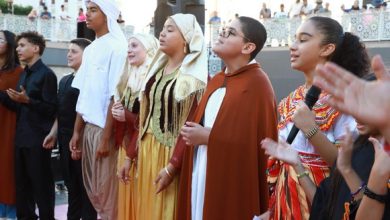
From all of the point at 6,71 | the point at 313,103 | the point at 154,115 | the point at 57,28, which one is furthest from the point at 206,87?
the point at 57,28

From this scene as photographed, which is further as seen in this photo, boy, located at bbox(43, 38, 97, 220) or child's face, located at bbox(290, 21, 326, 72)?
boy, located at bbox(43, 38, 97, 220)

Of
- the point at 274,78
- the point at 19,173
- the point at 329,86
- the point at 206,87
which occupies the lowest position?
the point at 274,78

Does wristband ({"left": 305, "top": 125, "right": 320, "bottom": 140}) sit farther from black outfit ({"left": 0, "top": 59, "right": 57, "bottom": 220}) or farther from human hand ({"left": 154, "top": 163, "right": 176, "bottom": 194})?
black outfit ({"left": 0, "top": 59, "right": 57, "bottom": 220})

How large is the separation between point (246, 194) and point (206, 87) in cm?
72

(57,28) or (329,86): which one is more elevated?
(329,86)

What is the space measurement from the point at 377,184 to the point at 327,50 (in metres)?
1.18

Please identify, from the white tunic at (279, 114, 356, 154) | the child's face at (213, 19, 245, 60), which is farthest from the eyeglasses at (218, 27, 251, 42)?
the white tunic at (279, 114, 356, 154)

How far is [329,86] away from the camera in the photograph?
156cm

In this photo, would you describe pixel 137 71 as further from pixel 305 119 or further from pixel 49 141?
pixel 305 119

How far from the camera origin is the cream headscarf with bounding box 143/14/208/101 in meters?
3.77

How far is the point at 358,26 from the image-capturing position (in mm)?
18891

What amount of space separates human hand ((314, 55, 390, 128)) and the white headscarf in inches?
136

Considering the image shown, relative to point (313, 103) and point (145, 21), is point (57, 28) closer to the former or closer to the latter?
point (145, 21)

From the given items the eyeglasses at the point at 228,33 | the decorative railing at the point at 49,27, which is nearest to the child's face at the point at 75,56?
the eyeglasses at the point at 228,33
